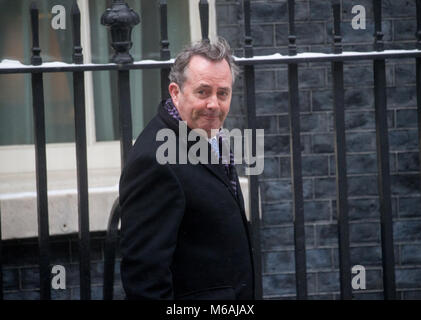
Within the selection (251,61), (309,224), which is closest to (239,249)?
(251,61)

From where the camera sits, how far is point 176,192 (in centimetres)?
275

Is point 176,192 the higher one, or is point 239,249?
point 176,192

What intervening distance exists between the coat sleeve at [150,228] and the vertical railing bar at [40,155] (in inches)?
30.0

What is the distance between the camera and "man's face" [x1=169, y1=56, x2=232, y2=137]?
290 centimetres

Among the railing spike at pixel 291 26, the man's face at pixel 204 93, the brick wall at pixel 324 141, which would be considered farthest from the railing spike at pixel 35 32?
the brick wall at pixel 324 141

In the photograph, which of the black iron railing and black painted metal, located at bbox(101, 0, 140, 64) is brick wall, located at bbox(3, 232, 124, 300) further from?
black painted metal, located at bbox(101, 0, 140, 64)

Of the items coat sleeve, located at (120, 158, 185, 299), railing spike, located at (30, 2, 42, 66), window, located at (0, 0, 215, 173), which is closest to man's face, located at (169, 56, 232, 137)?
coat sleeve, located at (120, 158, 185, 299)

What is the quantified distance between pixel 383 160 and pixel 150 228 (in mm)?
1370

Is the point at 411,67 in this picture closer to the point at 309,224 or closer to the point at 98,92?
the point at 309,224

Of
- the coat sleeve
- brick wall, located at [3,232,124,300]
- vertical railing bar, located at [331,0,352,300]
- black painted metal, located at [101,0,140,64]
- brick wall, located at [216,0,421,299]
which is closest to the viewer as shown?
the coat sleeve

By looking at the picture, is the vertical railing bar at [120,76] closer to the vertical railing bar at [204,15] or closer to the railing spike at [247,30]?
the vertical railing bar at [204,15]
